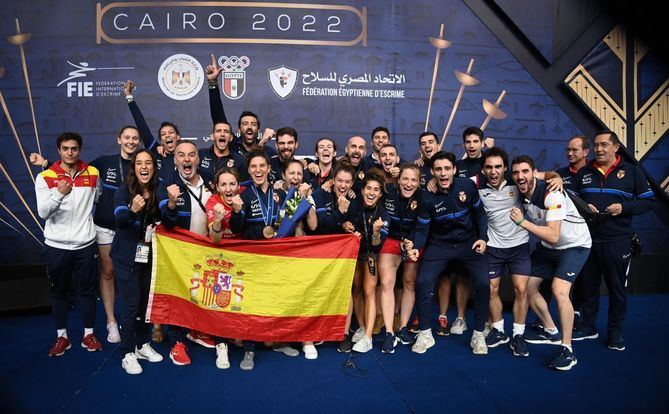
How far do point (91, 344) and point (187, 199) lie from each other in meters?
1.67

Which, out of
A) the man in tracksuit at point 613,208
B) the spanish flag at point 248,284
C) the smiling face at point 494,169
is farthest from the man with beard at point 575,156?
the spanish flag at point 248,284

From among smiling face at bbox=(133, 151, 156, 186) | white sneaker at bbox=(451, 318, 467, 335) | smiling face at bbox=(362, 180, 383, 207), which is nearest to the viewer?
smiling face at bbox=(133, 151, 156, 186)

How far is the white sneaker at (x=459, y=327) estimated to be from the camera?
14.5 feet

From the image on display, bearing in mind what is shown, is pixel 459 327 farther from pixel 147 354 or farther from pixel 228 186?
pixel 147 354

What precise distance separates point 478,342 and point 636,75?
5.21 meters

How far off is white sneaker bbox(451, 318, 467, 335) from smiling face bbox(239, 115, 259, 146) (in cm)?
292

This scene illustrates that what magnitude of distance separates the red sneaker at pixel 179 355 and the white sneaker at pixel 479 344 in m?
2.53

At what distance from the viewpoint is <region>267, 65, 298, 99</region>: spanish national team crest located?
19.3 feet

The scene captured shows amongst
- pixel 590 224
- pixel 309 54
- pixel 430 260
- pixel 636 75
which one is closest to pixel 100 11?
pixel 309 54

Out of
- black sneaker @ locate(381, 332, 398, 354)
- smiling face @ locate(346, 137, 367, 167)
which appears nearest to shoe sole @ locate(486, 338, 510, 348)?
black sneaker @ locate(381, 332, 398, 354)

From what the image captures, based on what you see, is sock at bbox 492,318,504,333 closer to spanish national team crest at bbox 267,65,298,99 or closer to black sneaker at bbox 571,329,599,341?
black sneaker at bbox 571,329,599,341

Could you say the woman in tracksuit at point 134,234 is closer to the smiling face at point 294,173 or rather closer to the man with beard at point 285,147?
the smiling face at point 294,173

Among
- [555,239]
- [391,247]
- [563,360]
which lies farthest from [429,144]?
[563,360]

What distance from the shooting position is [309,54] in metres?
5.91
